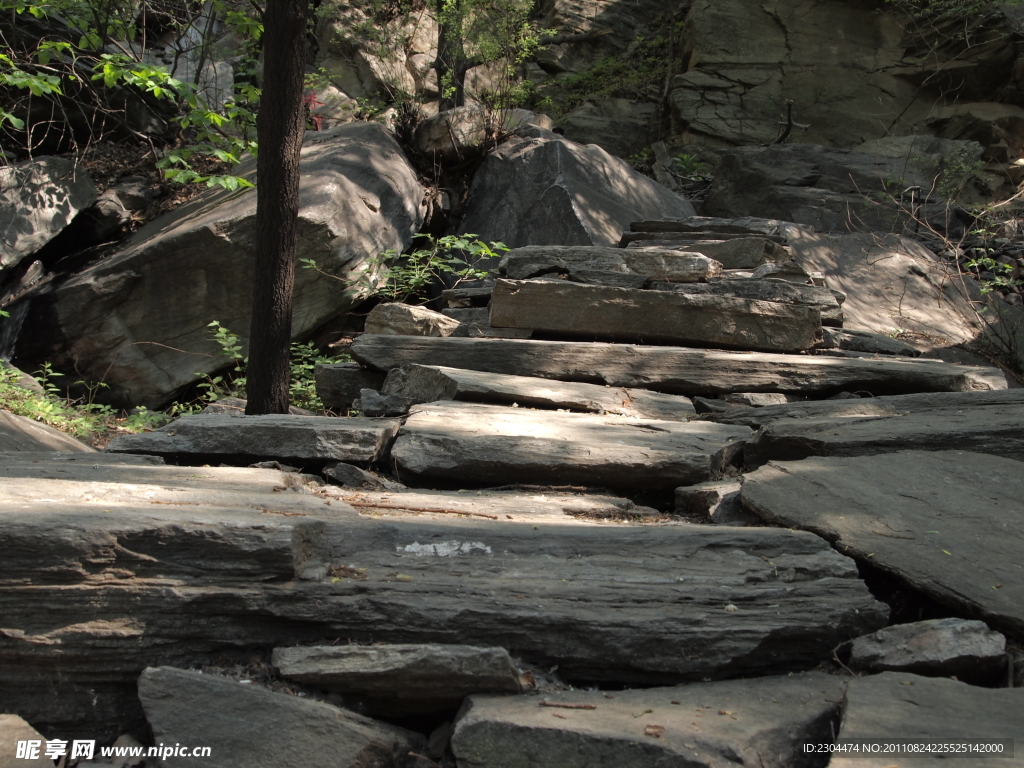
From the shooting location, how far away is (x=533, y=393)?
477 cm

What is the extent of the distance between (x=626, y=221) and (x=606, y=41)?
9.64 m

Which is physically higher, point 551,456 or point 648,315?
point 648,315

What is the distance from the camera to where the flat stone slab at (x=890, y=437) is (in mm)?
3781

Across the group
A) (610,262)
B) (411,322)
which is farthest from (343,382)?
(610,262)

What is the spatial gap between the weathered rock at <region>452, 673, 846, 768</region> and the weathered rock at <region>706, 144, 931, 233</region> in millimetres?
8725

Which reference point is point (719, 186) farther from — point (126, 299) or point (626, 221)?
point (126, 299)

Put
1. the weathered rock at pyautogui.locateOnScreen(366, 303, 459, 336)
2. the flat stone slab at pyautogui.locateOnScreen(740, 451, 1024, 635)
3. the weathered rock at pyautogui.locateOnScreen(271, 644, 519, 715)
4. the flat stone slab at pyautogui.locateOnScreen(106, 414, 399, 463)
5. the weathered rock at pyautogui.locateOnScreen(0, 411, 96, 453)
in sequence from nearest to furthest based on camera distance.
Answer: the weathered rock at pyautogui.locateOnScreen(271, 644, 519, 715)
the flat stone slab at pyautogui.locateOnScreen(740, 451, 1024, 635)
the flat stone slab at pyautogui.locateOnScreen(106, 414, 399, 463)
the weathered rock at pyautogui.locateOnScreen(0, 411, 96, 453)
the weathered rock at pyautogui.locateOnScreen(366, 303, 459, 336)

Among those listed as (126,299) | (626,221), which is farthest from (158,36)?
(626,221)

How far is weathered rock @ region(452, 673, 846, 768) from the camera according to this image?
198 cm

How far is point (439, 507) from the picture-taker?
3.24 metres

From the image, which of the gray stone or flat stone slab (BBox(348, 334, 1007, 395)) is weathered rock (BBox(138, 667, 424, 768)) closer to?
the gray stone

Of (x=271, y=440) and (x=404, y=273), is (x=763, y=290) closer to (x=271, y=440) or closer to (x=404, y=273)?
(x=404, y=273)

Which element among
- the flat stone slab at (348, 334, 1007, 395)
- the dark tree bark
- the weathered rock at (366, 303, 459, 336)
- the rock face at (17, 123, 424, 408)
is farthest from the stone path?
the rock face at (17, 123, 424, 408)

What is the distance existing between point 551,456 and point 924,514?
1.61 m
